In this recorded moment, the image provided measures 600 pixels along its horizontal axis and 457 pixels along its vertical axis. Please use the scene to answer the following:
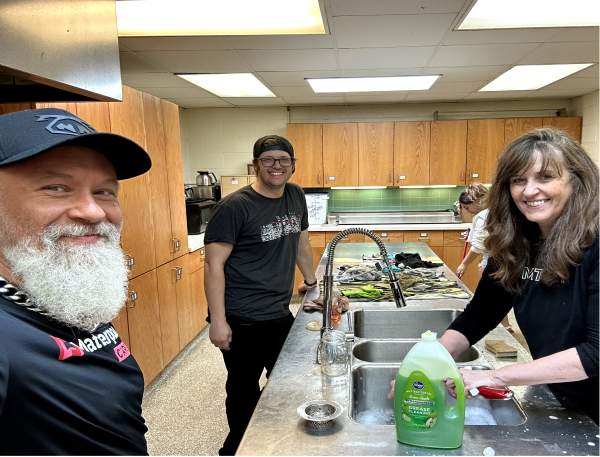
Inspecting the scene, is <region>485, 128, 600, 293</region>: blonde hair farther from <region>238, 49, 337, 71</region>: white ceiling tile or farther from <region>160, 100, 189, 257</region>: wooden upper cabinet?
<region>160, 100, 189, 257</region>: wooden upper cabinet

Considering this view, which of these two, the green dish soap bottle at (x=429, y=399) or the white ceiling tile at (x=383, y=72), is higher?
the white ceiling tile at (x=383, y=72)

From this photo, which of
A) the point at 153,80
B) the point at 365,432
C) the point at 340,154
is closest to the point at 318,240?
the point at 340,154

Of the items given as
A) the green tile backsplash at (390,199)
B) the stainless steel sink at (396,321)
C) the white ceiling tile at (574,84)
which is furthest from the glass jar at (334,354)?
the green tile backsplash at (390,199)

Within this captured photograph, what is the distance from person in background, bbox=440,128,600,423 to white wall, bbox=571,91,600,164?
175 inches

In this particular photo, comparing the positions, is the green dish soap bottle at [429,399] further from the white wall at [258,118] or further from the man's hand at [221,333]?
the white wall at [258,118]

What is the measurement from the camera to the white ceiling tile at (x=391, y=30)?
2533mm

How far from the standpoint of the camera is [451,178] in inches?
207

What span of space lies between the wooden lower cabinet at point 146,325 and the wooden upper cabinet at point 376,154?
127 inches

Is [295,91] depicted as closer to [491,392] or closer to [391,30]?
[391,30]

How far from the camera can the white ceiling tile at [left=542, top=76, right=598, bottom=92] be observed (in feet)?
14.1

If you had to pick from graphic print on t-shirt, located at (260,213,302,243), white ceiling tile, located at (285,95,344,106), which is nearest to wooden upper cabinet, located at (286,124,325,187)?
white ceiling tile, located at (285,95,344,106)

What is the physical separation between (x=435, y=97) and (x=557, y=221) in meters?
4.48

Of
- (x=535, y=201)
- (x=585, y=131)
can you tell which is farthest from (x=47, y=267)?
(x=585, y=131)

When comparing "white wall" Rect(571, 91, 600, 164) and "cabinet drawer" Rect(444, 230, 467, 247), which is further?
"cabinet drawer" Rect(444, 230, 467, 247)
